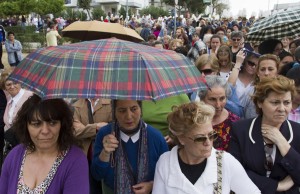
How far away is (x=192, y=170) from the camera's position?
2.44m

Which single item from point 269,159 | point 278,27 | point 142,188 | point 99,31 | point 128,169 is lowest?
point 142,188

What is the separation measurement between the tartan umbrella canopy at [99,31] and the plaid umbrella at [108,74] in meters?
1.39

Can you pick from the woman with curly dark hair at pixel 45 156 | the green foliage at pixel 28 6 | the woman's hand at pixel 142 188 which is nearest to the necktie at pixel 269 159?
the woman's hand at pixel 142 188

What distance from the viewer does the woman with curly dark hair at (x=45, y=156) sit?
230 cm

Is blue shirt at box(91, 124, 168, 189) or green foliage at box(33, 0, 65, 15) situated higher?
green foliage at box(33, 0, 65, 15)

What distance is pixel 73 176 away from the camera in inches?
91.1

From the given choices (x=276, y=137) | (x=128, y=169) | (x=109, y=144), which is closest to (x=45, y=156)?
(x=109, y=144)

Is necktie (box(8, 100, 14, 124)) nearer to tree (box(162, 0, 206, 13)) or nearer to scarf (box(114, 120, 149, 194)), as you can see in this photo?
scarf (box(114, 120, 149, 194))

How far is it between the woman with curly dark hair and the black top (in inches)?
24.7

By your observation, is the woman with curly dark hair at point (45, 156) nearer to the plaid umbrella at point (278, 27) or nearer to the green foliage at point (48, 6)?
the plaid umbrella at point (278, 27)

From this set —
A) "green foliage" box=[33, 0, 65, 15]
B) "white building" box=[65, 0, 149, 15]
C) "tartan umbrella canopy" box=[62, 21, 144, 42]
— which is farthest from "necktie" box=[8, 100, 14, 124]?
"white building" box=[65, 0, 149, 15]

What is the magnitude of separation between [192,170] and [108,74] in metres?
0.86

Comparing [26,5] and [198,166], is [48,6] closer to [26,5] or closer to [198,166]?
[26,5]

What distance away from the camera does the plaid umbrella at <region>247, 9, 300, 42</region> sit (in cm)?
546
